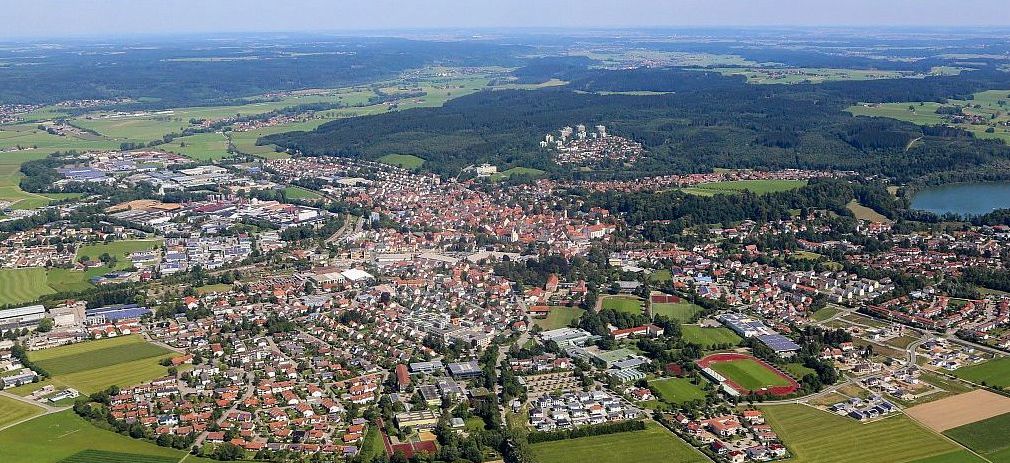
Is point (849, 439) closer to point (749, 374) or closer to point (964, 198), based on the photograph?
point (749, 374)

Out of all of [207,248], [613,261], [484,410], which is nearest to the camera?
[484,410]

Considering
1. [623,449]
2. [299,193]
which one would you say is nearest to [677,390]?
[623,449]

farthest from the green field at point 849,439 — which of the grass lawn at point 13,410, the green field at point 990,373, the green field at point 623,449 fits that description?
the grass lawn at point 13,410

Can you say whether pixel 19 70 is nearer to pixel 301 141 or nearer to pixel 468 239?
pixel 301 141

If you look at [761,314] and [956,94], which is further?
[956,94]

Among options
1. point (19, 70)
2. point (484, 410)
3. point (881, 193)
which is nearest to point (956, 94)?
point (881, 193)

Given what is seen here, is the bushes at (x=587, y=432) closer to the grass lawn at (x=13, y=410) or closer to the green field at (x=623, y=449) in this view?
the green field at (x=623, y=449)
